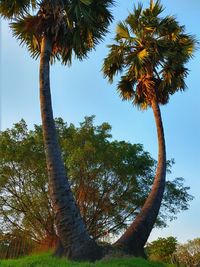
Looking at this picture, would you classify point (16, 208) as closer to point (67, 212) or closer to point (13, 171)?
point (13, 171)

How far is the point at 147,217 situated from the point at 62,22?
6634mm

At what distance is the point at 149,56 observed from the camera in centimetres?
1752

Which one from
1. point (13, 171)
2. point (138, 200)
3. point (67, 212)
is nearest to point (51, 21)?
point (67, 212)

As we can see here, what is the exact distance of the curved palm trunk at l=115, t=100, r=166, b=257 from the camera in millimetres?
12570

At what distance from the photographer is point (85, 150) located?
65.0 feet

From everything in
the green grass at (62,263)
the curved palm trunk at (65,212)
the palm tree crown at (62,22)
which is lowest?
the green grass at (62,263)

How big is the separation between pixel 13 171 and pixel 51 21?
8919 millimetres

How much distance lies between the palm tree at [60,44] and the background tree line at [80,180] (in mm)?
6132

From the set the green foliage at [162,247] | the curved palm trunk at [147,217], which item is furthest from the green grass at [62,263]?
the green foliage at [162,247]

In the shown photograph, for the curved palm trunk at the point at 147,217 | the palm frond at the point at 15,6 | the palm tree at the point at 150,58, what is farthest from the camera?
the palm tree at the point at 150,58

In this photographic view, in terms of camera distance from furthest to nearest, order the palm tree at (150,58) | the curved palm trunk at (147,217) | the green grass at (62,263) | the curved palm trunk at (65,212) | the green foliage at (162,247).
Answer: the green foliage at (162,247), the palm tree at (150,58), the curved palm trunk at (147,217), the curved palm trunk at (65,212), the green grass at (62,263)

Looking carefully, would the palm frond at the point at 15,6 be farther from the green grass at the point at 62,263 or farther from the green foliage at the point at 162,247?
the green foliage at the point at 162,247

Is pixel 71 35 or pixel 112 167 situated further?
pixel 112 167

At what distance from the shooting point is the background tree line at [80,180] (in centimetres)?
1988
